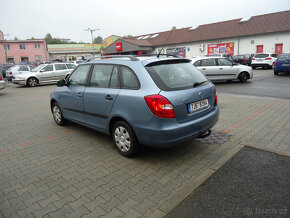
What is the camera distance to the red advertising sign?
33153 mm

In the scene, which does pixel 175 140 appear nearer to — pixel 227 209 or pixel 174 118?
pixel 174 118

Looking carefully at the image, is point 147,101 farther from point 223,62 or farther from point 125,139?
point 223,62

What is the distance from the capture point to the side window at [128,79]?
11.9 feet

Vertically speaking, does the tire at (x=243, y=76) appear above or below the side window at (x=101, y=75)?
below

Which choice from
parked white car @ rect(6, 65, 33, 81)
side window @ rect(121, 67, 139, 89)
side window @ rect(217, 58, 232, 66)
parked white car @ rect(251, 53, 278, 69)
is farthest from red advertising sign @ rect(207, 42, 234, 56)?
side window @ rect(121, 67, 139, 89)

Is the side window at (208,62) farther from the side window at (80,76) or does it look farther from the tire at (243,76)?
the side window at (80,76)

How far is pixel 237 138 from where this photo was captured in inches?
180

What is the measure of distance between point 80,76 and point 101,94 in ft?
3.57

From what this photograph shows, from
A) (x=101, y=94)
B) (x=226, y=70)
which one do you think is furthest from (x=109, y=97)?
(x=226, y=70)

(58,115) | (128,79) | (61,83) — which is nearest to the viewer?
(128,79)

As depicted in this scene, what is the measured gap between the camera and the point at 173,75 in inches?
147

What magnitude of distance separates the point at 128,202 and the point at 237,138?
2815 mm

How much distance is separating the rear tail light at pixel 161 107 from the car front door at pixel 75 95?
77.2 inches

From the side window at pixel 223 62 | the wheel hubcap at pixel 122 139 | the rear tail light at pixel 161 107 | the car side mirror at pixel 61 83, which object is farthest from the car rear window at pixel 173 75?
the side window at pixel 223 62
